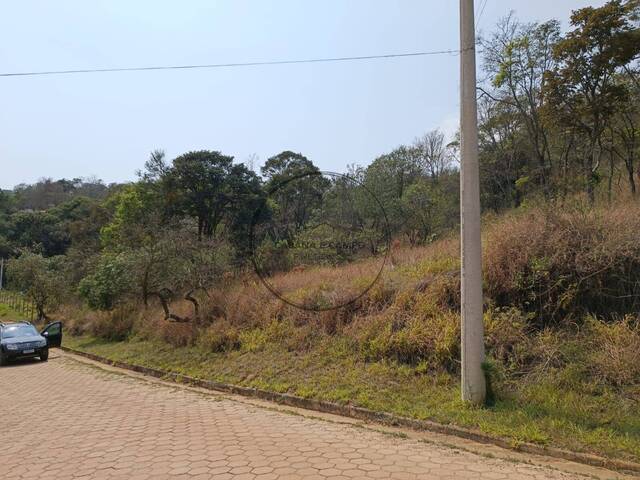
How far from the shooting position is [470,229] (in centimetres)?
636

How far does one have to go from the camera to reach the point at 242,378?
32.1 feet

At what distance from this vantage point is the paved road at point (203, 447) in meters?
4.50

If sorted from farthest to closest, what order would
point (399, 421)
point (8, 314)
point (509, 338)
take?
point (8, 314) < point (509, 338) < point (399, 421)

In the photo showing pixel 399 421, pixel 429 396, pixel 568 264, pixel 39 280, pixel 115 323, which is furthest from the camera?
pixel 39 280

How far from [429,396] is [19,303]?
4388cm

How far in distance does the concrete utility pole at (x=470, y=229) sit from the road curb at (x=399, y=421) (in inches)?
29.3

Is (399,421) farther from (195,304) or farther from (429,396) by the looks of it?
(195,304)

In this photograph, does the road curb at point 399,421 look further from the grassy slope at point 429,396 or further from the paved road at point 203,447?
the paved road at point 203,447

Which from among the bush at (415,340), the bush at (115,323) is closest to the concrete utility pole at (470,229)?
the bush at (415,340)

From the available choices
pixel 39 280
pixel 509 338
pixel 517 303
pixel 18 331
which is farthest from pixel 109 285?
pixel 509 338

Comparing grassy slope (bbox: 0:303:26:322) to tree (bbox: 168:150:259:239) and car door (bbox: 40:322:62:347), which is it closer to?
tree (bbox: 168:150:259:239)

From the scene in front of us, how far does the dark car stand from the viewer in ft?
51.9
